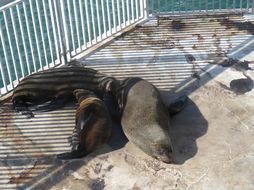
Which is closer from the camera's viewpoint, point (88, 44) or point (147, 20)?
point (88, 44)

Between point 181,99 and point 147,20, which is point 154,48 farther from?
point 181,99

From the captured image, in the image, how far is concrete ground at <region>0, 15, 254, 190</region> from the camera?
17.5ft

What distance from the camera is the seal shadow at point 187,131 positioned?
5.61m

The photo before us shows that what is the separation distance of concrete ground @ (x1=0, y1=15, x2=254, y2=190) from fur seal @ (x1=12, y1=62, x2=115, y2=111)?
0.54 feet

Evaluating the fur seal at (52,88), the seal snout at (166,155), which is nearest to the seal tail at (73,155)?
the seal snout at (166,155)

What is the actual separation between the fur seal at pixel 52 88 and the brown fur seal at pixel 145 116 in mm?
329

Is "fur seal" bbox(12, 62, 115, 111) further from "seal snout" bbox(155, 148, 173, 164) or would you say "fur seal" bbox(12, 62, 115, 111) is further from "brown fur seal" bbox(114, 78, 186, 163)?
"seal snout" bbox(155, 148, 173, 164)

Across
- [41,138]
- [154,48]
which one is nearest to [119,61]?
[154,48]

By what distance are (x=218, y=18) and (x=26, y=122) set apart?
12.7 feet

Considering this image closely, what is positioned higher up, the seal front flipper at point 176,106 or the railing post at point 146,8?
the railing post at point 146,8

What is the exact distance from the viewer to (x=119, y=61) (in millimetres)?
7434

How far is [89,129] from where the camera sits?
5.61m

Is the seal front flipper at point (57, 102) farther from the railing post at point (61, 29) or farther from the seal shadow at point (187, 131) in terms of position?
the seal shadow at point (187, 131)

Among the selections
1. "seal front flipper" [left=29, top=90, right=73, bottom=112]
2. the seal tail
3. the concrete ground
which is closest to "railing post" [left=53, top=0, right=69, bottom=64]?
the concrete ground
